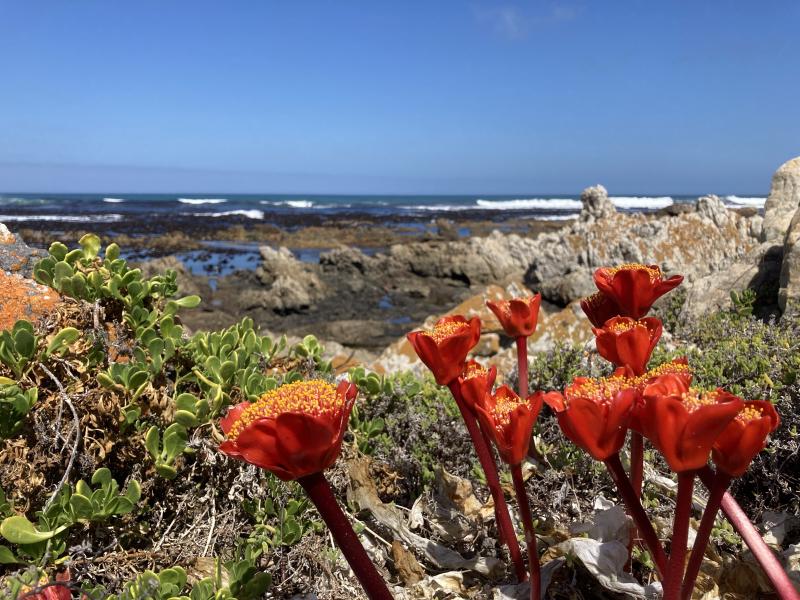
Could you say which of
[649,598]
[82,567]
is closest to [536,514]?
[649,598]

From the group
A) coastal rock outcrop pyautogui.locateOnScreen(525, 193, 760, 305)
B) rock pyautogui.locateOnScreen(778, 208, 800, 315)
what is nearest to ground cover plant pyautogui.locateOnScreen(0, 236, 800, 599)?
rock pyautogui.locateOnScreen(778, 208, 800, 315)

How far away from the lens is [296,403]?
4.29 feet

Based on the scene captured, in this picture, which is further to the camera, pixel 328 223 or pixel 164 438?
pixel 328 223

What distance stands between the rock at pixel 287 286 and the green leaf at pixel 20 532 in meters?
15.3

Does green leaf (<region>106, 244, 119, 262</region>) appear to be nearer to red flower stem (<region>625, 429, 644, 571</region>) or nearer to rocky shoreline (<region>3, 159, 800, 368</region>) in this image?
rocky shoreline (<region>3, 159, 800, 368</region>)

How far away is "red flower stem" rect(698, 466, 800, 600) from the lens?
45.5 inches

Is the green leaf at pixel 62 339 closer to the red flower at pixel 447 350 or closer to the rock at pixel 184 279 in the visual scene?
the red flower at pixel 447 350

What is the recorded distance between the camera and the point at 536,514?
2.13 meters

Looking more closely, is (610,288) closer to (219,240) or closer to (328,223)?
(219,240)

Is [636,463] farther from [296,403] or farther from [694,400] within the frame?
[296,403]

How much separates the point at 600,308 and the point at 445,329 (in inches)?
21.6

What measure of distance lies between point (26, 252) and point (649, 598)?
3.00 metres

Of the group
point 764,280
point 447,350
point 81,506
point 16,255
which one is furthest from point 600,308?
point 764,280

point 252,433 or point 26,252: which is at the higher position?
point 26,252
